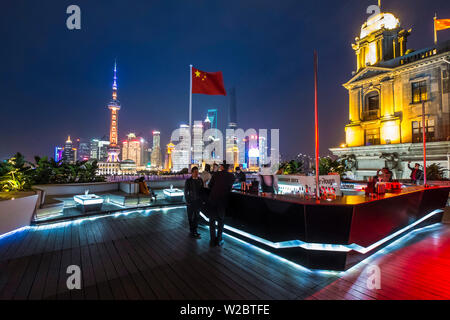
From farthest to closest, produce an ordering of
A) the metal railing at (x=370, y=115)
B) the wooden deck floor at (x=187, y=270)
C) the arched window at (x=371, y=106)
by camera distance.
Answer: the arched window at (x=371, y=106) → the metal railing at (x=370, y=115) → the wooden deck floor at (x=187, y=270)

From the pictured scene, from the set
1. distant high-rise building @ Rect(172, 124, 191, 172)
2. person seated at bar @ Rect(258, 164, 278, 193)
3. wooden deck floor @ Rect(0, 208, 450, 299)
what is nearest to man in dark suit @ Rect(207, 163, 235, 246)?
wooden deck floor @ Rect(0, 208, 450, 299)

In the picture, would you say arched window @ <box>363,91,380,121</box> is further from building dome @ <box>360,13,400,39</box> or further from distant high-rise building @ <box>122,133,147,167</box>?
distant high-rise building @ <box>122,133,147,167</box>

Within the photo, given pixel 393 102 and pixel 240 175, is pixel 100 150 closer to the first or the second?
pixel 240 175

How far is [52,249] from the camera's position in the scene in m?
4.56

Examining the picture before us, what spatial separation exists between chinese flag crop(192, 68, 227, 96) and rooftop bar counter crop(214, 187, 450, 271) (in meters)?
7.02

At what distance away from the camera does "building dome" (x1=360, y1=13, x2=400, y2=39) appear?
19.5 meters

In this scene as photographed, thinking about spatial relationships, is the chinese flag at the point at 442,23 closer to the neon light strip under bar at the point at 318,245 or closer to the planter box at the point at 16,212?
the neon light strip under bar at the point at 318,245

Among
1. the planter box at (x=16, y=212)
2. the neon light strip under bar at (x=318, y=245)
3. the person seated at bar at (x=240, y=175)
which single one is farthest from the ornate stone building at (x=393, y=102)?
the planter box at (x=16, y=212)

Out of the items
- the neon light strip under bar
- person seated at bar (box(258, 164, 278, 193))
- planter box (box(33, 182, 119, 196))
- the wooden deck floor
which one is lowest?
the wooden deck floor

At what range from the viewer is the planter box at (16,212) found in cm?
537
